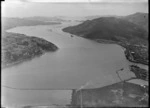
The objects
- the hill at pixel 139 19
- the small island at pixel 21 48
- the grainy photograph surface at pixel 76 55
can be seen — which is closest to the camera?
the grainy photograph surface at pixel 76 55

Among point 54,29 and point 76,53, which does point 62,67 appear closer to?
point 76,53

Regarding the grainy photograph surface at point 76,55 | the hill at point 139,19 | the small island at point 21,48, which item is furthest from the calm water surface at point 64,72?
the hill at point 139,19

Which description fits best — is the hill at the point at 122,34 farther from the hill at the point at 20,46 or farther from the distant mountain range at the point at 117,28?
the hill at the point at 20,46

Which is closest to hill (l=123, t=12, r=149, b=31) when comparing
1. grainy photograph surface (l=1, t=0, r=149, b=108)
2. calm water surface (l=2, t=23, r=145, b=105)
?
grainy photograph surface (l=1, t=0, r=149, b=108)

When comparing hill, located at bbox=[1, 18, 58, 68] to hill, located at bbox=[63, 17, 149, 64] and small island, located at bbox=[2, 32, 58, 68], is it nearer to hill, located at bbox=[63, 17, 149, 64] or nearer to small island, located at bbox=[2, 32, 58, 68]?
small island, located at bbox=[2, 32, 58, 68]

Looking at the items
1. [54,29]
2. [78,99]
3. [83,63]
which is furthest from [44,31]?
[78,99]

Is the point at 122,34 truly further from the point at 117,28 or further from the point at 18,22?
the point at 18,22
